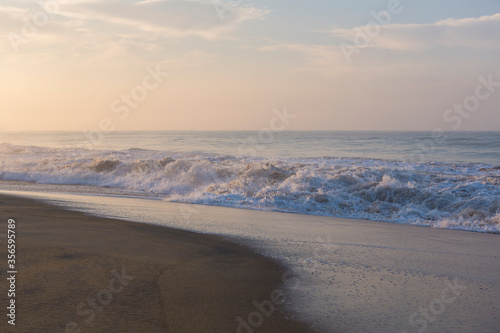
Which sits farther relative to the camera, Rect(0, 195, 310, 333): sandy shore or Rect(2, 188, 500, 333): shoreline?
Rect(2, 188, 500, 333): shoreline

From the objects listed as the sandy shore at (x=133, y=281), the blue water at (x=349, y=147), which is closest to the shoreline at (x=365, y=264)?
the sandy shore at (x=133, y=281)

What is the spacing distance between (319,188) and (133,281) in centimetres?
988

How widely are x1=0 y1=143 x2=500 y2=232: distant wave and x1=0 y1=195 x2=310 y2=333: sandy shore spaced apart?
5.68m

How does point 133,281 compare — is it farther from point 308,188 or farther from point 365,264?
point 308,188

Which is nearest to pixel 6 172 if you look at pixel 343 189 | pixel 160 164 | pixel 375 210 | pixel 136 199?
pixel 160 164

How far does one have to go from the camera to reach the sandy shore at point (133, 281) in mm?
4094

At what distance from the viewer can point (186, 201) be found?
13.6 m

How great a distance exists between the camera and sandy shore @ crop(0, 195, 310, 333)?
409 cm

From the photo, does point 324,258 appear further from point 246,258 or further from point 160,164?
point 160,164

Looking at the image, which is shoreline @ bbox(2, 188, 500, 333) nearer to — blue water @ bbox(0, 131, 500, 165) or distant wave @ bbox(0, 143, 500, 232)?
distant wave @ bbox(0, 143, 500, 232)

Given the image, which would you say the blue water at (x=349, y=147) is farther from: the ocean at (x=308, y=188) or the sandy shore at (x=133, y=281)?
the sandy shore at (x=133, y=281)

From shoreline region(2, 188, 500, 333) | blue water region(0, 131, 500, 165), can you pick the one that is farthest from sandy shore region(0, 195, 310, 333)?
blue water region(0, 131, 500, 165)

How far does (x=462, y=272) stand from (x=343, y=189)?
812 cm

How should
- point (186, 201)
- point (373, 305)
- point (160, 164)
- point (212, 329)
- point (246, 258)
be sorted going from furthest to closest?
1. point (160, 164)
2. point (186, 201)
3. point (246, 258)
4. point (373, 305)
5. point (212, 329)
